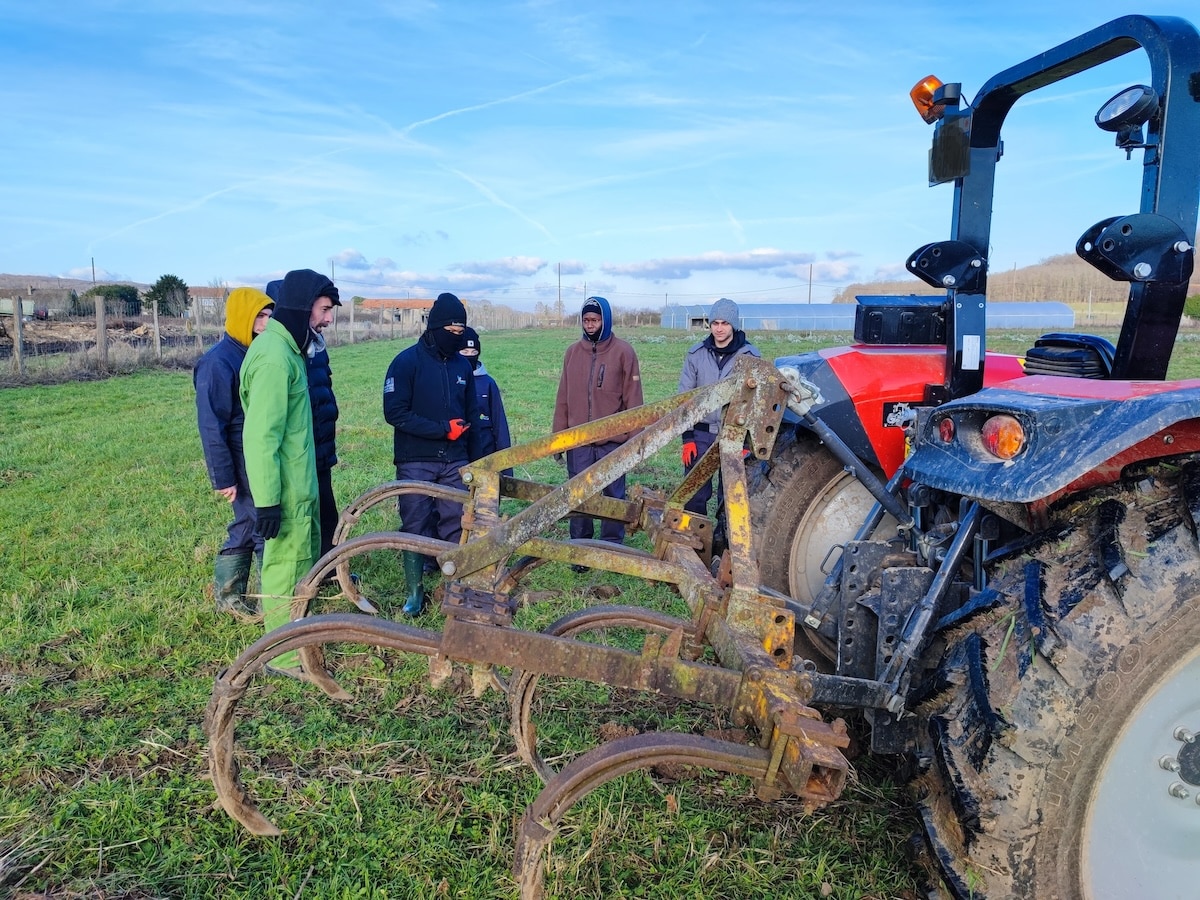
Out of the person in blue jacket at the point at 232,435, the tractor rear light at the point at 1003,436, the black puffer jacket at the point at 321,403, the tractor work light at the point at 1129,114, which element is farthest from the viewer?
the black puffer jacket at the point at 321,403

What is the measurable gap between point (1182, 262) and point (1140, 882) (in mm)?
1709

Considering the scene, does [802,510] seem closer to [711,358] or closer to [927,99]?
[927,99]

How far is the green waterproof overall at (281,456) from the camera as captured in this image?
3.92m

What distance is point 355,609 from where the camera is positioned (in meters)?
4.37

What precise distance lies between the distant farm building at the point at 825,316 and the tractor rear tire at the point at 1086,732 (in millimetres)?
49908

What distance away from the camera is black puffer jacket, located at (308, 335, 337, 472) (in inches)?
189

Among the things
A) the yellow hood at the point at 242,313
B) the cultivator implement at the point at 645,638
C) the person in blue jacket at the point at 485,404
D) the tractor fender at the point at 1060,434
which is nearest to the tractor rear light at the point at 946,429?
the tractor fender at the point at 1060,434

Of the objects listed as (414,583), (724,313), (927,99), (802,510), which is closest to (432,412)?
(414,583)

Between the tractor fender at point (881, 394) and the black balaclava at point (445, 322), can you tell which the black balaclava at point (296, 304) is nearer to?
the black balaclava at point (445, 322)

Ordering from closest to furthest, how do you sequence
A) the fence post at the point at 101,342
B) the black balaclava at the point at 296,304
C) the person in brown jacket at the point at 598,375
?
the black balaclava at the point at 296,304 < the person in brown jacket at the point at 598,375 < the fence post at the point at 101,342

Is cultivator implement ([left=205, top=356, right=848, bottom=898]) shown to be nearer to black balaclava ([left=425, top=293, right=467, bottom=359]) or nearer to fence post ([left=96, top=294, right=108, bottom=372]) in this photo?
black balaclava ([left=425, top=293, right=467, bottom=359])

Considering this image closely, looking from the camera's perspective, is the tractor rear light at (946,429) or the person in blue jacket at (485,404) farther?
the person in blue jacket at (485,404)

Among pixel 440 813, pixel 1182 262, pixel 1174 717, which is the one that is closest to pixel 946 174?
pixel 1182 262

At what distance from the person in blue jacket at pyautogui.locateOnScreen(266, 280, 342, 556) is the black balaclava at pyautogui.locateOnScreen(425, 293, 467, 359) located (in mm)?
567
